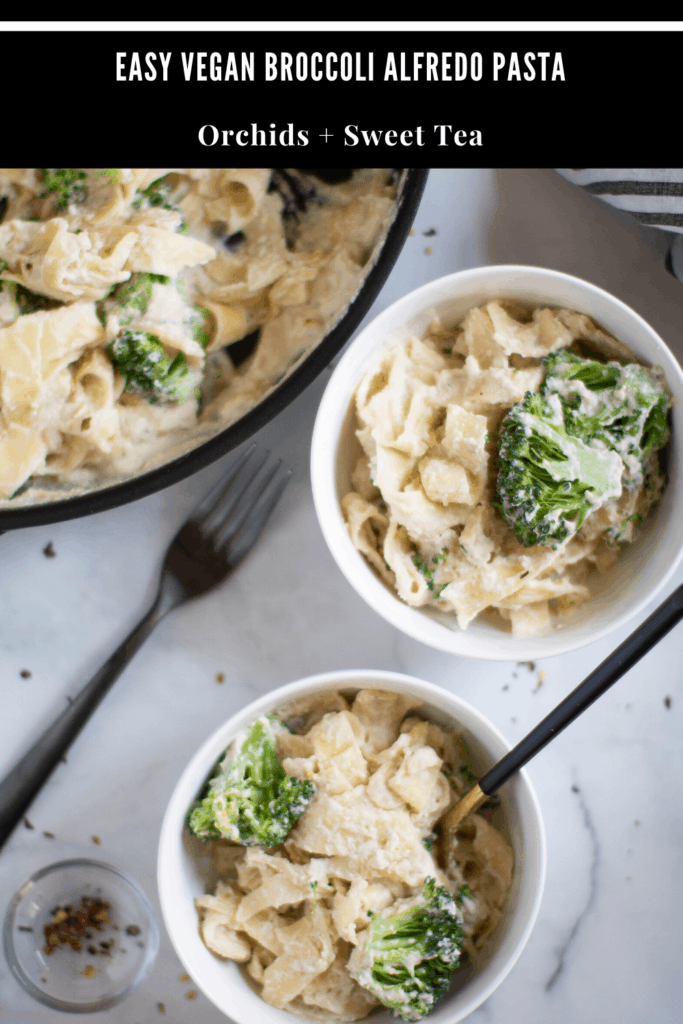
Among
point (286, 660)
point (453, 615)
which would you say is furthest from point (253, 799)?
point (453, 615)

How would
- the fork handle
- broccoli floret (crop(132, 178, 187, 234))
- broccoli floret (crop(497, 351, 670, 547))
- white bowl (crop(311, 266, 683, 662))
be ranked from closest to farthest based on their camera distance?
broccoli floret (crop(497, 351, 670, 547)) < white bowl (crop(311, 266, 683, 662)) < broccoli floret (crop(132, 178, 187, 234)) < the fork handle

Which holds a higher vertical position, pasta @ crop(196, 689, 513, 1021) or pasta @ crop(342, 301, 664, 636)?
pasta @ crop(342, 301, 664, 636)

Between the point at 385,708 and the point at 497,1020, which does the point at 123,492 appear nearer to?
the point at 385,708

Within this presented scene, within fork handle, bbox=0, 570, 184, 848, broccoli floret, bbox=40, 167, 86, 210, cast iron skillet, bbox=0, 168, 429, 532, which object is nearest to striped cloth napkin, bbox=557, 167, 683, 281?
cast iron skillet, bbox=0, 168, 429, 532


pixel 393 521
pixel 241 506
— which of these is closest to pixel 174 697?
pixel 241 506

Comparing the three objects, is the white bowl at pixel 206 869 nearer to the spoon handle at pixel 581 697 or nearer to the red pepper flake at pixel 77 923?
→ the spoon handle at pixel 581 697
